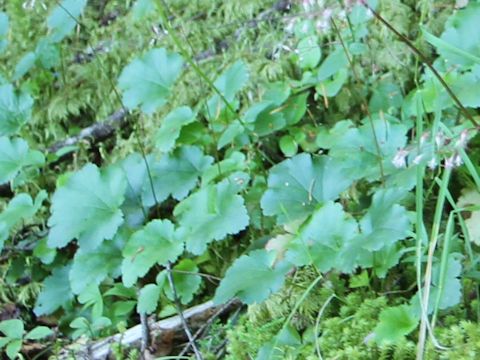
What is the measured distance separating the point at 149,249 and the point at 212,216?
0.55 feet

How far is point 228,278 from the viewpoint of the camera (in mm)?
1368

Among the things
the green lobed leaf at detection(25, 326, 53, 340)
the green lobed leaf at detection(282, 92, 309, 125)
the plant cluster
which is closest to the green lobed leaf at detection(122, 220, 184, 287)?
the plant cluster

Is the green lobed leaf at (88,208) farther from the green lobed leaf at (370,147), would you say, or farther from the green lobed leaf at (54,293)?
the green lobed leaf at (370,147)

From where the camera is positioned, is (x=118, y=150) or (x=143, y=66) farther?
(x=118, y=150)

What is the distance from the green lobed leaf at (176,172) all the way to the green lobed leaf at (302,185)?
0.31 meters

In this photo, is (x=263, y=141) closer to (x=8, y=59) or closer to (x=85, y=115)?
(x=85, y=115)

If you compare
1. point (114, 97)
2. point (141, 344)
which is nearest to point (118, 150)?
point (114, 97)

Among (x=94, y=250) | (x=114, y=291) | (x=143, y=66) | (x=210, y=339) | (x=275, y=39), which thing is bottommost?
(x=210, y=339)

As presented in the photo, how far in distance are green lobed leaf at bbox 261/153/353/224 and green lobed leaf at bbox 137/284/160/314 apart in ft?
1.08

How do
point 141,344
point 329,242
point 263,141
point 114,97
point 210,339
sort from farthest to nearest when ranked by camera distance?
point 114,97
point 263,141
point 141,344
point 210,339
point 329,242

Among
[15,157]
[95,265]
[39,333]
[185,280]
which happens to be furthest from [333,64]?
[39,333]

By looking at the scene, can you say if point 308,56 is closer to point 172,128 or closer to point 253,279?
point 172,128

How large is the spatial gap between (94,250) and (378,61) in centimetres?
100

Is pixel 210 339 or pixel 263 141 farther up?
pixel 263 141
